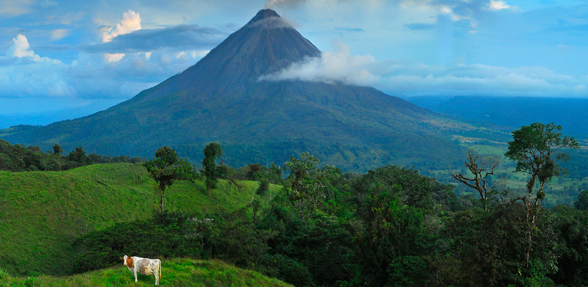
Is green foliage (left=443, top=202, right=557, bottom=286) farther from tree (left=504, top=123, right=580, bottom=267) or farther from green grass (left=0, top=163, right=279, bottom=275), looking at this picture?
green grass (left=0, top=163, right=279, bottom=275)

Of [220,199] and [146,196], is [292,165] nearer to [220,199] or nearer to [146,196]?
[220,199]

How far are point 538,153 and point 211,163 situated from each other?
1127 inches

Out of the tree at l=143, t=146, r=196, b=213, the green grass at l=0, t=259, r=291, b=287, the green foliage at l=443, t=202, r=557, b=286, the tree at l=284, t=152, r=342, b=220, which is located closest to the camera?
the green grass at l=0, t=259, r=291, b=287

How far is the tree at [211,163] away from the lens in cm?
3472

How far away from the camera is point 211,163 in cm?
3631

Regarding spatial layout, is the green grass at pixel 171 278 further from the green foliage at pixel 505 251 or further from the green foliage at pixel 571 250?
the green foliage at pixel 571 250

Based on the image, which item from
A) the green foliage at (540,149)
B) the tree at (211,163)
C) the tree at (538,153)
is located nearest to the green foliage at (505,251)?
the tree at (538,153)

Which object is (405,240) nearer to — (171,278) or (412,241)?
(412,241)

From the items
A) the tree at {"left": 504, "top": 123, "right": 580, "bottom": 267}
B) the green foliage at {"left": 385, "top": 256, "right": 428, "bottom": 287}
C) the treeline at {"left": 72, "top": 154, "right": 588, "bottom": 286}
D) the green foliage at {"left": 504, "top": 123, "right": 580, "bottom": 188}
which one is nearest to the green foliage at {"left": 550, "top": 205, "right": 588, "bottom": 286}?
the treeline at {"left": 72, "top": 154, "right": 588, "bottom": 286}

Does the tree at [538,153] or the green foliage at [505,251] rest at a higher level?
the tree at [538,153]

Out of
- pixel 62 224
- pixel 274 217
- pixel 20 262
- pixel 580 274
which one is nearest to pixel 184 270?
pixel 20 262

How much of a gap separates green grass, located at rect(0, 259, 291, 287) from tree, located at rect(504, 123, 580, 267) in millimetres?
12525

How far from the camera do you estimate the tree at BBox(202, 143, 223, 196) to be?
34.7 metres

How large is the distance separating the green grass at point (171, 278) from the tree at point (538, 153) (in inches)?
493
